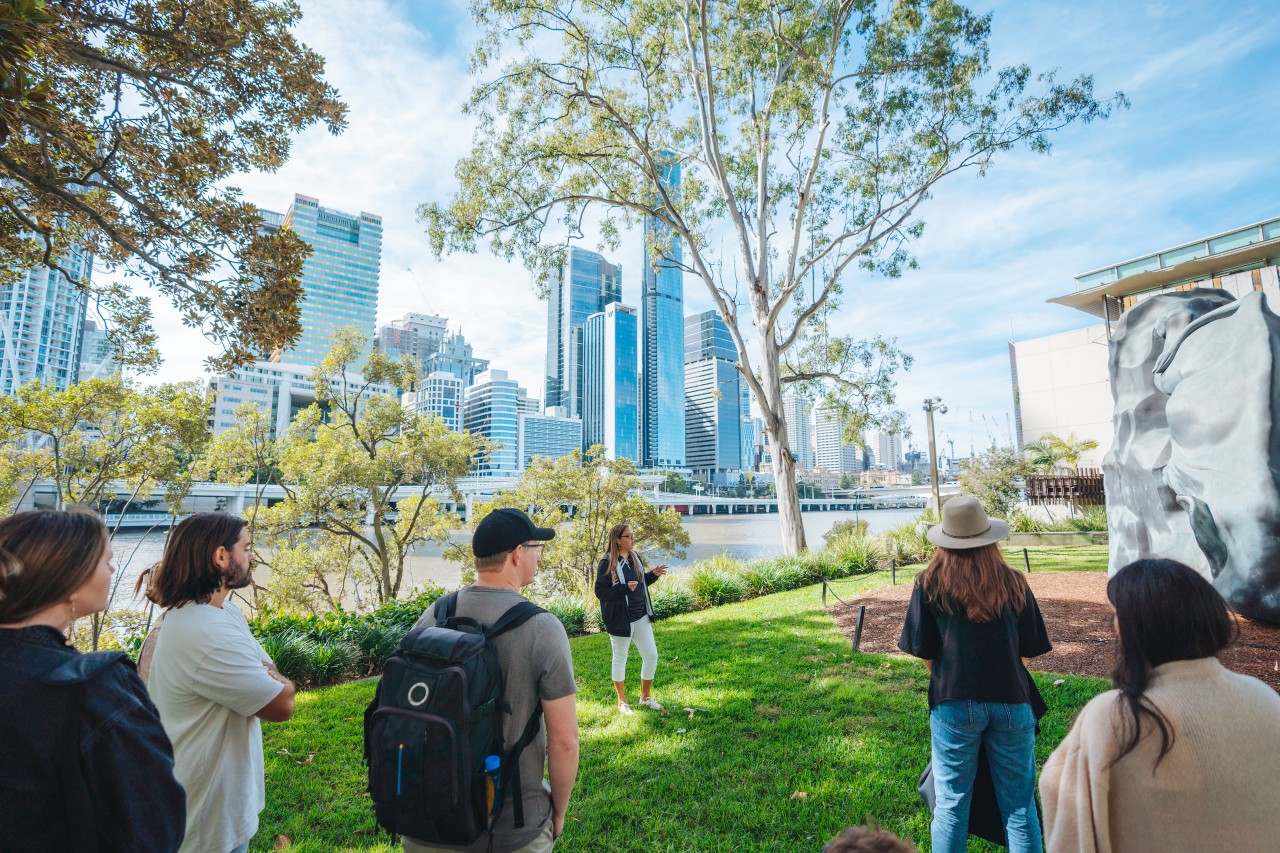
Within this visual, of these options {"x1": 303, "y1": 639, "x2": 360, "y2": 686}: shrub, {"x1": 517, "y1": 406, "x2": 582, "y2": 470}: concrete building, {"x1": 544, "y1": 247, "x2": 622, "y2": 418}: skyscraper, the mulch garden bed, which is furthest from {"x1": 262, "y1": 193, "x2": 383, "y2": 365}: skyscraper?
the mulch garden bed

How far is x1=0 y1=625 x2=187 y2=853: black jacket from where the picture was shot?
1.33m

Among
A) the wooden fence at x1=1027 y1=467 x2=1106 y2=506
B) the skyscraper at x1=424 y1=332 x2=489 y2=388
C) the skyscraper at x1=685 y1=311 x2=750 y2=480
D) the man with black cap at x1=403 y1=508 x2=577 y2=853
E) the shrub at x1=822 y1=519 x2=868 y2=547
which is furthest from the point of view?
the skyscraper at x1=685 y1=311 x2=750 y2=480

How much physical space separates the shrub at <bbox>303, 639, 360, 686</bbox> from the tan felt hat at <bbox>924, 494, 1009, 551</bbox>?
6721 millimetres

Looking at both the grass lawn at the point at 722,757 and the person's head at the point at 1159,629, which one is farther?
the grass lawn at the point at 722,757

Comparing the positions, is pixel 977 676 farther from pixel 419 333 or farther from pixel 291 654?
pixel 419 333

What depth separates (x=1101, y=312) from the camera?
105 feet

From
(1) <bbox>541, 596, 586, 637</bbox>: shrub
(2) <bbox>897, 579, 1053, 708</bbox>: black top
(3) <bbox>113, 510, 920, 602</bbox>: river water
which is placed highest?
(2) <bbox>897, 579, 1053, 708</bbox>: black top

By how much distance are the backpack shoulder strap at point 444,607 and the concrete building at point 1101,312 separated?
97.5 feet

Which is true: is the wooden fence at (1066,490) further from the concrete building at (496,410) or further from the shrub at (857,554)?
the concrete building at (496,410)

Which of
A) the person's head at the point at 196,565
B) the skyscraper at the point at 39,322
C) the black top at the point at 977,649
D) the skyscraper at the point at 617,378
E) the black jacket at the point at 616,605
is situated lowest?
the black jacket at the point at 616,605

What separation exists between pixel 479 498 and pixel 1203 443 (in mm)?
30222

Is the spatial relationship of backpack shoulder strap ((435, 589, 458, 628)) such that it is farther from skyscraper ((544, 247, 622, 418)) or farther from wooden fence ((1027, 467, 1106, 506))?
skyscraper ((544, 247, 622, 418))

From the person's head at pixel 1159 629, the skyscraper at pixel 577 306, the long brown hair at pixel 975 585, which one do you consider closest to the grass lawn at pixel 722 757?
the long brown hair at pixel 975 585

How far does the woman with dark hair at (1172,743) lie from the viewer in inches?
58.4
